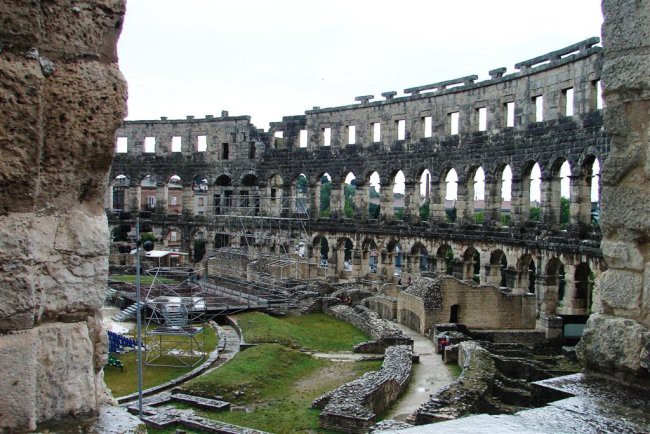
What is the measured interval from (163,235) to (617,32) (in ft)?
126

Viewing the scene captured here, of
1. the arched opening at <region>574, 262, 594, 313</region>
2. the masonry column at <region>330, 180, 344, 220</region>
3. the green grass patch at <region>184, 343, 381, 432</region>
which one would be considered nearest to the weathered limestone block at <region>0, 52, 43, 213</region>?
the green grass patch at <region>184, 343, 381, 432</region>

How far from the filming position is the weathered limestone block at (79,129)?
10.0 feet

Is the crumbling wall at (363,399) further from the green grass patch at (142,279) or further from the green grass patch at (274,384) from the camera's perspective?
the green grass patch at (142,279)

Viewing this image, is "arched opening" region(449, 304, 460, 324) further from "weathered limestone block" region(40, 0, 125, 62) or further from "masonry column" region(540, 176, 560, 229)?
"weathered limestone block" region(40, 0, 125, 62)

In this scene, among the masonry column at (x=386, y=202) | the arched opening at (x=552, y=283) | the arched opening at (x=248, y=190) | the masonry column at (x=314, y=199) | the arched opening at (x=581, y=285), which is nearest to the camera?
the arched opening at (x=581, y=285)

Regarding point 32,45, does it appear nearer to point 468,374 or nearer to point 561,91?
point 468,374

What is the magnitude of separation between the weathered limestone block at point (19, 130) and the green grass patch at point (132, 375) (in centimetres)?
1268

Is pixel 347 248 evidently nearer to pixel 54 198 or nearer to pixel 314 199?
pixel 314 199

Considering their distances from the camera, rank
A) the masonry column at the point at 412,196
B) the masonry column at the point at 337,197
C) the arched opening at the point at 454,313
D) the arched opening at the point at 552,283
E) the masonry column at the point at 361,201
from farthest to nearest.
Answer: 1. the masonry column at the point at 337,197
2. the masonry column at the point at 361,201
3. the masonry column at the point at 412,196
4. the arched opening at the point at 552,283
5. the arched opening at the point at 454,313

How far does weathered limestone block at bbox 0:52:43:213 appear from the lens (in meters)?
2.85

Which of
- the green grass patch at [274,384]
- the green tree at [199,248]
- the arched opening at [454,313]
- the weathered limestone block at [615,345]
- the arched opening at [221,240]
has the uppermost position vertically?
the weathered limestone block at [615,345]

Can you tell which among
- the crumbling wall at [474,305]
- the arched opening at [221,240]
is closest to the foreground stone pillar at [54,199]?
the crumbling wall at [474,305]

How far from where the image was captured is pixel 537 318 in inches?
970

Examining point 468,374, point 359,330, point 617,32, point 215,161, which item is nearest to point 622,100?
point 617,32
